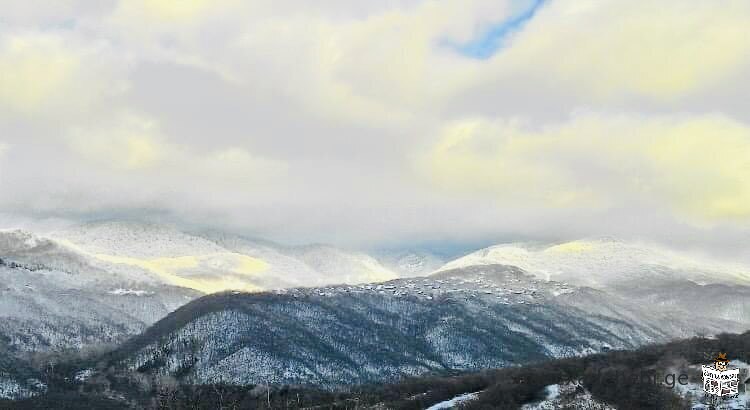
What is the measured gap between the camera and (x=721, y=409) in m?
195

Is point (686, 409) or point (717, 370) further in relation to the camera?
point (686, 409)

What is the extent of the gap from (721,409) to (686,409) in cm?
844

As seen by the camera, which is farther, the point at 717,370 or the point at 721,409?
the point at 721,409

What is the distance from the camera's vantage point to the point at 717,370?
181 metres

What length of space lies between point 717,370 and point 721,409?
785 inches

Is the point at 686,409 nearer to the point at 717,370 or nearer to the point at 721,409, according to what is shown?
the point at 721,409

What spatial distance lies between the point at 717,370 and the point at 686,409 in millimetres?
22978

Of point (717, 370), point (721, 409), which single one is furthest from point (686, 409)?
point (717, 370)

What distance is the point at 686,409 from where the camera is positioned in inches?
7849
